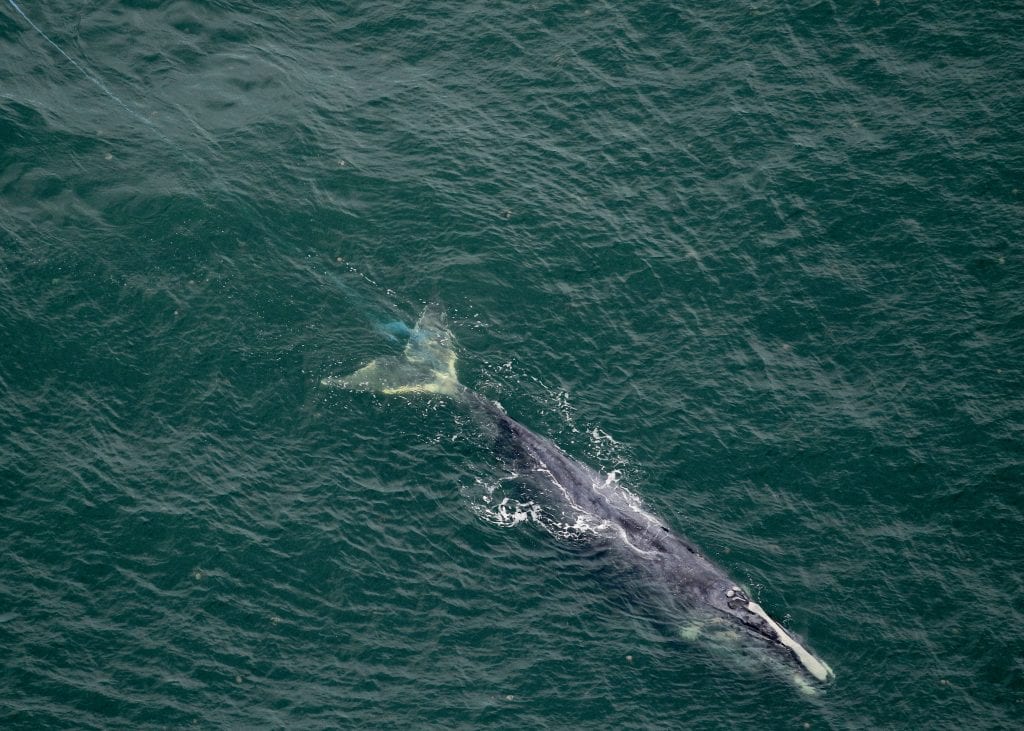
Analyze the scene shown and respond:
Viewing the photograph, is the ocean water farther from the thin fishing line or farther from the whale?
the whale

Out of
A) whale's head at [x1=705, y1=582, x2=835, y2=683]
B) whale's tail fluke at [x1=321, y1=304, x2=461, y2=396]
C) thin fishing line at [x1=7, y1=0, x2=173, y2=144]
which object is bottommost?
whale's head at [x1=705, y1=582, x2=835, y2=683]

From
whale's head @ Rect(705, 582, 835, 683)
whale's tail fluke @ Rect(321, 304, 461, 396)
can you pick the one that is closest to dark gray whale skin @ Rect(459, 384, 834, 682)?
whale's head @ Rect(705, 582, 835, 683)

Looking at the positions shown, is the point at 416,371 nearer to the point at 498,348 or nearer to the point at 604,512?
the point at 498,348

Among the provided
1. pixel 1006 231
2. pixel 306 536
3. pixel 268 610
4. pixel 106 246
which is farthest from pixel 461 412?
pixel 1006 231

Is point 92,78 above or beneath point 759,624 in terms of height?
above

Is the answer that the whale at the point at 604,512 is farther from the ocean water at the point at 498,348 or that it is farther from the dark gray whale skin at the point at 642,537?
the ocean water at the point at 498,348

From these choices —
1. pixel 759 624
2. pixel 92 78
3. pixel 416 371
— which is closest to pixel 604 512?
pixel 759 624

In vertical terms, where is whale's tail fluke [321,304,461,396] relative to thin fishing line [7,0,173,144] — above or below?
below
